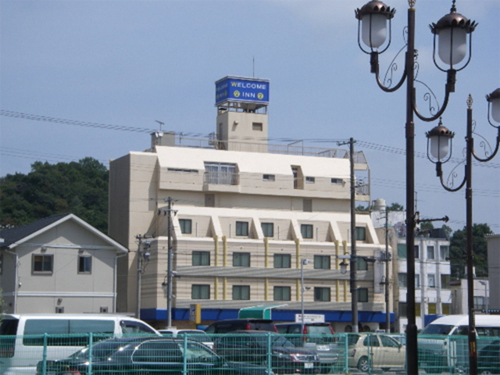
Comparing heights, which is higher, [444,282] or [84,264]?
[84,264]

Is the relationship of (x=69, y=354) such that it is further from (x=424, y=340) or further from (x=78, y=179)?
(x=78, y=179)

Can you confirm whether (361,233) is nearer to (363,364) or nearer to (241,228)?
(241,228)

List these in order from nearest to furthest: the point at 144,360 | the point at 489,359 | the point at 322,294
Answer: the point at 144,360, the point at 489,359, the point at 322,294

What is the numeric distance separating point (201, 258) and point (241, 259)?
3.48 m

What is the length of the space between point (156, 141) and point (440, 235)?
92.7 ft

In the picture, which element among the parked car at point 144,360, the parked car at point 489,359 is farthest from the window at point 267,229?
the parked car at point 144,360

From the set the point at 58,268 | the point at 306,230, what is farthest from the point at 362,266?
the point at 58,268

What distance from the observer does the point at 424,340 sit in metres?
20.8

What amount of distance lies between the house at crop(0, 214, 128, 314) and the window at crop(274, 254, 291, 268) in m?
14.7

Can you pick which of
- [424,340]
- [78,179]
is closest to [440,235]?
[78,179]

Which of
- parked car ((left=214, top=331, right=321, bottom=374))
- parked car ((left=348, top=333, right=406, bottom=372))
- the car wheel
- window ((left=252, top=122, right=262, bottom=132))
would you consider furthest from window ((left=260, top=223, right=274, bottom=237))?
parked car ((left=214, top=331, right=321, bottom=374))

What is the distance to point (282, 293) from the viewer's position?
65.4 metres

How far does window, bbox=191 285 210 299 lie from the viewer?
6231 centimetres

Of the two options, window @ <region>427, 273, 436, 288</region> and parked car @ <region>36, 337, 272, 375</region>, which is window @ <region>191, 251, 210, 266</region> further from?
parked car @ <region>36, 337, 272, 375</region>
